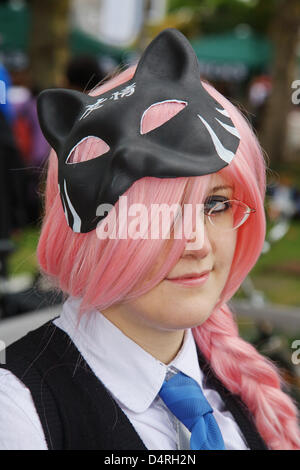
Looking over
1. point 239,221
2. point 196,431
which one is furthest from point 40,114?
point 196,431

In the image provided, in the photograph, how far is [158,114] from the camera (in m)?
1.16

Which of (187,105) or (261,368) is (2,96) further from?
(261,368)

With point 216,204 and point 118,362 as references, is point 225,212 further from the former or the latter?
point 118,362

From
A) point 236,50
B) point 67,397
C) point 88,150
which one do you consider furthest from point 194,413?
point 236,50

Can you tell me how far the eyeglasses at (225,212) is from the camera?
1232 millimetres

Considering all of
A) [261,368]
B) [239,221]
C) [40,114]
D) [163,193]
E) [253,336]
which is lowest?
[253,336]

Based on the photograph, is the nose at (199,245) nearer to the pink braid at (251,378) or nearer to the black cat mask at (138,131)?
the black cat mask at (138,131)

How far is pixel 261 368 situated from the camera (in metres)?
1.52

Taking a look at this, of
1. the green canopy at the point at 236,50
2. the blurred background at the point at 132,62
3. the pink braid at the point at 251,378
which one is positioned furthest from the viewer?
the green canopy at the point at 236,50

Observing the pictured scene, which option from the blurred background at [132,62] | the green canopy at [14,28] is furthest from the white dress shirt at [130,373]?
the green canopy at [14,28]

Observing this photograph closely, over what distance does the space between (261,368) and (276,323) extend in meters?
1.07

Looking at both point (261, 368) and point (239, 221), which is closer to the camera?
point (239, 221)

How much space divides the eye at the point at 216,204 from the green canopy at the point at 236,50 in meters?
13.1

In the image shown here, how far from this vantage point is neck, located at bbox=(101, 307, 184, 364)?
1289mm
